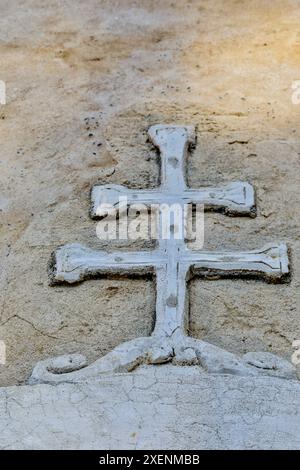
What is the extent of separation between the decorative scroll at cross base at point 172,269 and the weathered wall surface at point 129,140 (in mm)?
53

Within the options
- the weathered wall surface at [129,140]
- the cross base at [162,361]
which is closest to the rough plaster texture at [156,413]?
the cross base at [162,361]

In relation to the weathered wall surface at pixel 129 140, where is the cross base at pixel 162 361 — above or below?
below

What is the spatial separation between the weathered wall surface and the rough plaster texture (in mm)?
306

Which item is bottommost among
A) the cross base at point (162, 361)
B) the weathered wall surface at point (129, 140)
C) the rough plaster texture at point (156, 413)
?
the rough plaster texture at point (156, 413)

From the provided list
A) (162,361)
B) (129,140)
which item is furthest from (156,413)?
(129,140)

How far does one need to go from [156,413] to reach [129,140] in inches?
59.9

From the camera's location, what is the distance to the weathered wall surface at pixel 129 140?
2939mm

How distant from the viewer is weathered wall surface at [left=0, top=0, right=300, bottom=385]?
9.64ft

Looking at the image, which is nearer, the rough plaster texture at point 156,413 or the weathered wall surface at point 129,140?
the rough plaster texture at point 156,413

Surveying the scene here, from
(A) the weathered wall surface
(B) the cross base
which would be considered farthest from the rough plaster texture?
(A) the weathered wall surface

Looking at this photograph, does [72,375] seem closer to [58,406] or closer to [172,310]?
[58,406]

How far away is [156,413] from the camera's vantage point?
7.94 ft

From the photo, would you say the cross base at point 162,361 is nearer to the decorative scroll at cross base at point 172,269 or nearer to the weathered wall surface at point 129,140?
the decorative scroll at cross base at point 172,269

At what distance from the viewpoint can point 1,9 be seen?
4.52 metres
